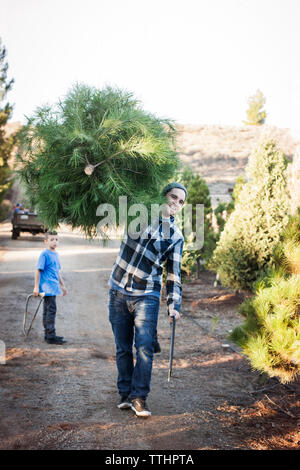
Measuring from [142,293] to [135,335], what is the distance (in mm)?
331

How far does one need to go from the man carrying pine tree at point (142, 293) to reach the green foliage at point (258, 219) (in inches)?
180

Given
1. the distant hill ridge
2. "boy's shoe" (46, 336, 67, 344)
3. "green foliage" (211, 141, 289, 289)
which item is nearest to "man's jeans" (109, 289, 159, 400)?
"boy's shoe" (46, 336, 67, 344)

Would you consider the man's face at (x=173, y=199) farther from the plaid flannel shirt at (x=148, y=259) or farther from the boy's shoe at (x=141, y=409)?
the boy's shoe at (x=141, y=409)

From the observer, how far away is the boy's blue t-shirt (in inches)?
229

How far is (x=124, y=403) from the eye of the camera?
141 inches

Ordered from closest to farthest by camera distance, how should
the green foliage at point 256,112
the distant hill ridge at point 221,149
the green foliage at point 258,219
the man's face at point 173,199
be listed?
1. the man's face at point 173,199
2. the green foliage at point 258,219
3. the distant hill ridge at point 221,149
4. the green foliage at point 256,112

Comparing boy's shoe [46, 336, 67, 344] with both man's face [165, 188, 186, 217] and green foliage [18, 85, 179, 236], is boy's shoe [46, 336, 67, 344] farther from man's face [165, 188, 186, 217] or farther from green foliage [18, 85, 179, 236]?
man's face [165, 188, 186, 217]

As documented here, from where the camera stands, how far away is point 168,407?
12.5ft

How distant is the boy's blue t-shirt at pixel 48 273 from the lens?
581 cm

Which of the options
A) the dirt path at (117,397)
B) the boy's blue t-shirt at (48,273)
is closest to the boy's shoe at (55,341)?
the dirt path at (117,397)

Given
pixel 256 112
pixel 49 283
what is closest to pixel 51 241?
pixel 49 283

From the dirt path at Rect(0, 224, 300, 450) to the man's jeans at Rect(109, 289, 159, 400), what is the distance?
0.24 meters
